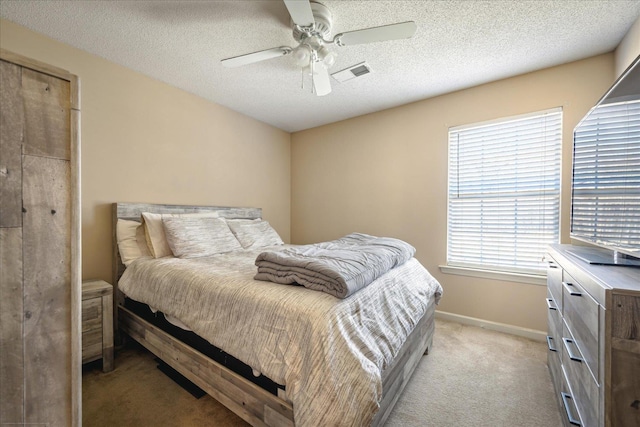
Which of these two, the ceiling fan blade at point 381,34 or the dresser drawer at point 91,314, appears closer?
the ceiling fan blade at point 381,34

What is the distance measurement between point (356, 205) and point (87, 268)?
2882 millimetres

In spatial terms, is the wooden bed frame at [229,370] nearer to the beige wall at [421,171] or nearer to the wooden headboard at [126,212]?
the wooden headboard at [126,212]

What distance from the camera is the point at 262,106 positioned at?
10.4 ft

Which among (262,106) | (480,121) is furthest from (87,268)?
(480,121)

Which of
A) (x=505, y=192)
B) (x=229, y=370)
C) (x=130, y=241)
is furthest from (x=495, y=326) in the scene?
(x=130, y=241)

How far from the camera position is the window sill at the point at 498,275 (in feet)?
7.66

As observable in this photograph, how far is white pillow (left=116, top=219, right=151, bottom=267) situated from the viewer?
219 cm

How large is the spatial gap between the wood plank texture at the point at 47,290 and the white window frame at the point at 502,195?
9.83ft

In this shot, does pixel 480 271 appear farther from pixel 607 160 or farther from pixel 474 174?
pixel 607 160

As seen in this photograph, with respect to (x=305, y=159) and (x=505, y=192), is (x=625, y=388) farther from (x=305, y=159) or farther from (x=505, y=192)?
(x=305, y=159)

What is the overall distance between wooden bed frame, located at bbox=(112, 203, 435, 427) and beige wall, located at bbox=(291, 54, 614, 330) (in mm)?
964

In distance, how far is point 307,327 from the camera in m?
1.06

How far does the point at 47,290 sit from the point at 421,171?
3062 mm

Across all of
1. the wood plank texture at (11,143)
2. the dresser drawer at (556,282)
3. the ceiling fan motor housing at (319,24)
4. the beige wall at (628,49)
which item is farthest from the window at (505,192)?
the wood plank texture at (11,143)
